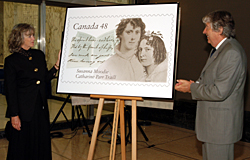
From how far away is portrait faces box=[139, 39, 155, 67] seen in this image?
2566mm

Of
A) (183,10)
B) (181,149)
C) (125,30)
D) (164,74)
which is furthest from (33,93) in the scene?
(183,10)

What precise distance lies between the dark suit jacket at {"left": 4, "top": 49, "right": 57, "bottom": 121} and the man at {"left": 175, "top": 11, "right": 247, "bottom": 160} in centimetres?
138

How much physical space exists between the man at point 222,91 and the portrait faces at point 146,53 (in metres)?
0.48

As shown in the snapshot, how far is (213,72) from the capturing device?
2.21 meters

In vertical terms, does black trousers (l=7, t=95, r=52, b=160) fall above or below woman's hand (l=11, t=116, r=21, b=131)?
below

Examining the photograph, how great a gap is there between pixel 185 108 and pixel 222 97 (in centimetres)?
342

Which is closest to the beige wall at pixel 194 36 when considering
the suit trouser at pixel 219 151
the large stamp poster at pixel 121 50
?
the large stamp poster at pixel 121 50

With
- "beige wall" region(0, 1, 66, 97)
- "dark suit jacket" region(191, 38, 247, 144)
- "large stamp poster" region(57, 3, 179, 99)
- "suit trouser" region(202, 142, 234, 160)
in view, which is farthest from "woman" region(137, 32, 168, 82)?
"beige wall" region(0, 1, 66, 97)

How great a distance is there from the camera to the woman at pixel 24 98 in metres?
2.53

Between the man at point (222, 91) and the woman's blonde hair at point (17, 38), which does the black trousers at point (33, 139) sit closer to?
the woman's blonde hair at point (17, 38)

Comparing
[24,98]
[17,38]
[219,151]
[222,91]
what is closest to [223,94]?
[222,91]

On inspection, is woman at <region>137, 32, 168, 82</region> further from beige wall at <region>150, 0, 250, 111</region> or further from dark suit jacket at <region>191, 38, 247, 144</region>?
beige wall at <region>150, 0, 250, 111</region>

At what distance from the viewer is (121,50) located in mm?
2652

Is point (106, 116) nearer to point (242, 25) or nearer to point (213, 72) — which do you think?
point (242, 25)
